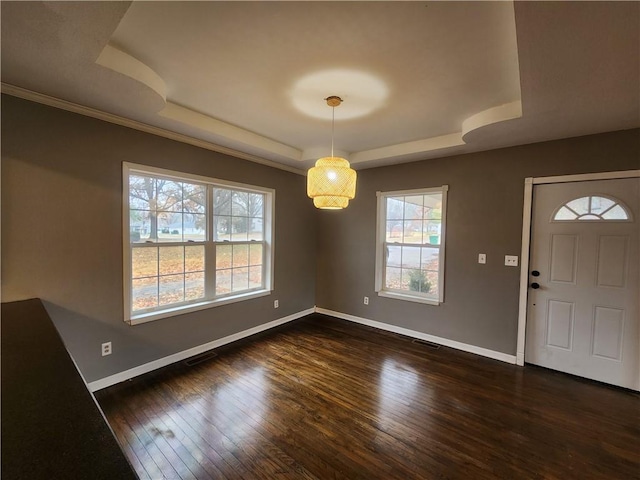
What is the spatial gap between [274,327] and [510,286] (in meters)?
3.16

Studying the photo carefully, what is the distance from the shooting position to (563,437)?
6.63 feet

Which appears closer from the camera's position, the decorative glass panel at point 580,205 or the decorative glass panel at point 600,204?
the decorative glass panel at point 600,204

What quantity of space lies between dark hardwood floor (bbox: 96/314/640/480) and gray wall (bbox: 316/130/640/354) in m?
0.54

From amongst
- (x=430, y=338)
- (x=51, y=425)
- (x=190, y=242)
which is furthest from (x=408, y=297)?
(x=51, y=425)

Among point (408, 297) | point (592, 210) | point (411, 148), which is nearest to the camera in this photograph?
point (592, 210)

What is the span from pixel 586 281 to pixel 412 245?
1.84m

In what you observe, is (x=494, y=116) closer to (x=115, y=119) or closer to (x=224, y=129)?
(x=224, y=129)

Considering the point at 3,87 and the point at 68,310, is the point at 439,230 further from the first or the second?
the point at 3,87

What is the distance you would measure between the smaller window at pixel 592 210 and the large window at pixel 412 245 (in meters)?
1.20

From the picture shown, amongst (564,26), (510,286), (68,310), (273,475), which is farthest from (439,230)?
(68,310)

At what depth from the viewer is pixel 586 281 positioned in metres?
2.79

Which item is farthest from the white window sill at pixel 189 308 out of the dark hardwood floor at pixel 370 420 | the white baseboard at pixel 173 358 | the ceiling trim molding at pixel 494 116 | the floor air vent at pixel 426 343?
the ceiling trim molding at pixel 494 116

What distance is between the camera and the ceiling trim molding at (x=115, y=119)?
2047 mm

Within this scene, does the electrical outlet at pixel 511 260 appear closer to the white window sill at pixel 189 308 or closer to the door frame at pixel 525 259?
the door frame at pixel 525 259
